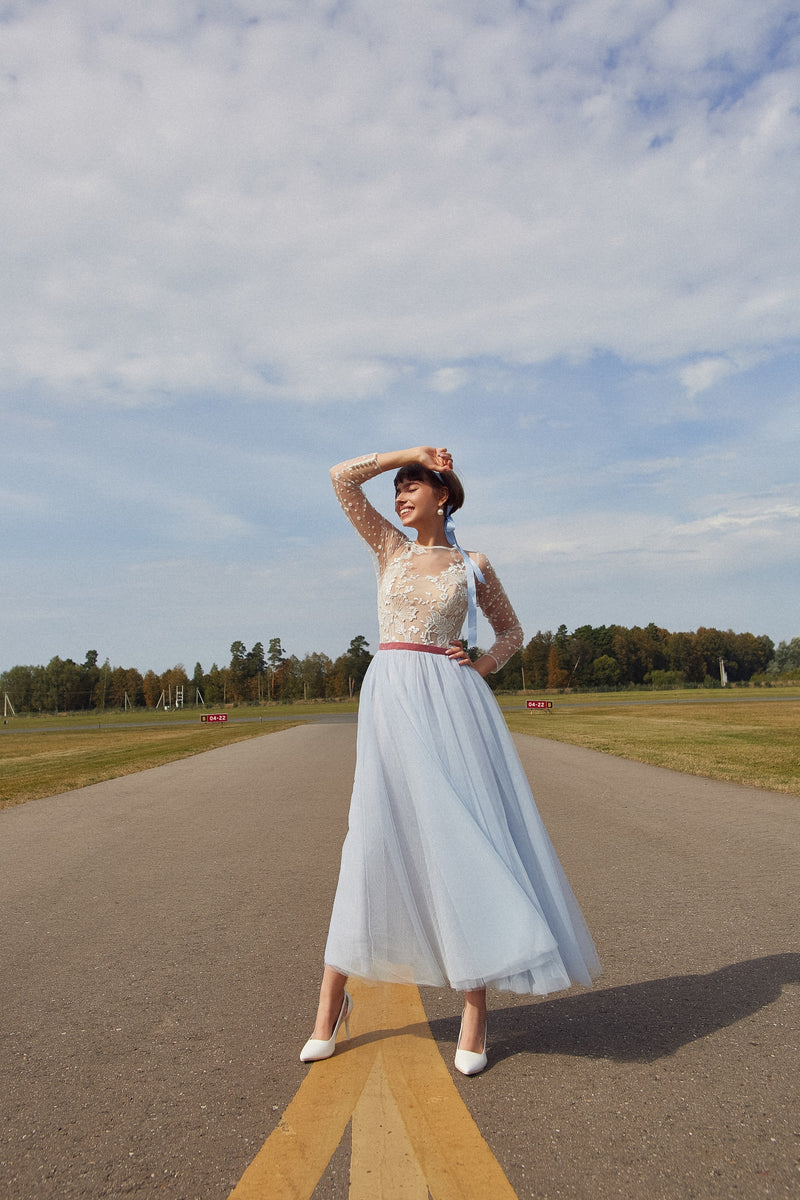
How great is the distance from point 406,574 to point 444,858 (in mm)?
1126

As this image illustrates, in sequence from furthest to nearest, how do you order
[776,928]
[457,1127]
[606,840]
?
[606,840], [776,928], [457,1127]

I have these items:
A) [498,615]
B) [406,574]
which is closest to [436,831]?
[406,574]

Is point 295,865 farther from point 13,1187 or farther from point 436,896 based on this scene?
point 13,1187

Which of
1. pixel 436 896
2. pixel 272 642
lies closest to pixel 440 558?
pixel 436 896

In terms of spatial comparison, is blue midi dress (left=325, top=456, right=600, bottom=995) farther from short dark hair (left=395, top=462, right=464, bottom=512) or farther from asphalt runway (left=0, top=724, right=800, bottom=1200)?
asphalt runway (left=0, top=724, right=800, bottom=1200)

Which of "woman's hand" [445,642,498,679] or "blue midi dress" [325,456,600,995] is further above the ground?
"woman's hand" [445,642,498,679]

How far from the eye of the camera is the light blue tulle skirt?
281 cm

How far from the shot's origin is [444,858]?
9.62 ft

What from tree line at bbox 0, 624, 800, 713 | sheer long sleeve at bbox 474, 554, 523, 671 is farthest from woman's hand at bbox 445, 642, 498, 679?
tree line at bbox 0, 624, 800, 713

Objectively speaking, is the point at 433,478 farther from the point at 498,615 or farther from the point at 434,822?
the point at 434,822

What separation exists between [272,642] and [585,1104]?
461 ft

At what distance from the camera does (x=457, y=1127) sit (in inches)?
96.7

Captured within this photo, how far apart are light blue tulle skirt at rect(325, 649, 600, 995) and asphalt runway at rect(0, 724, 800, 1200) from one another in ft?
1.26

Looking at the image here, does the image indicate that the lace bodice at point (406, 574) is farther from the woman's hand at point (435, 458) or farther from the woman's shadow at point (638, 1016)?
the woman's shadow at point (638, 1016)
